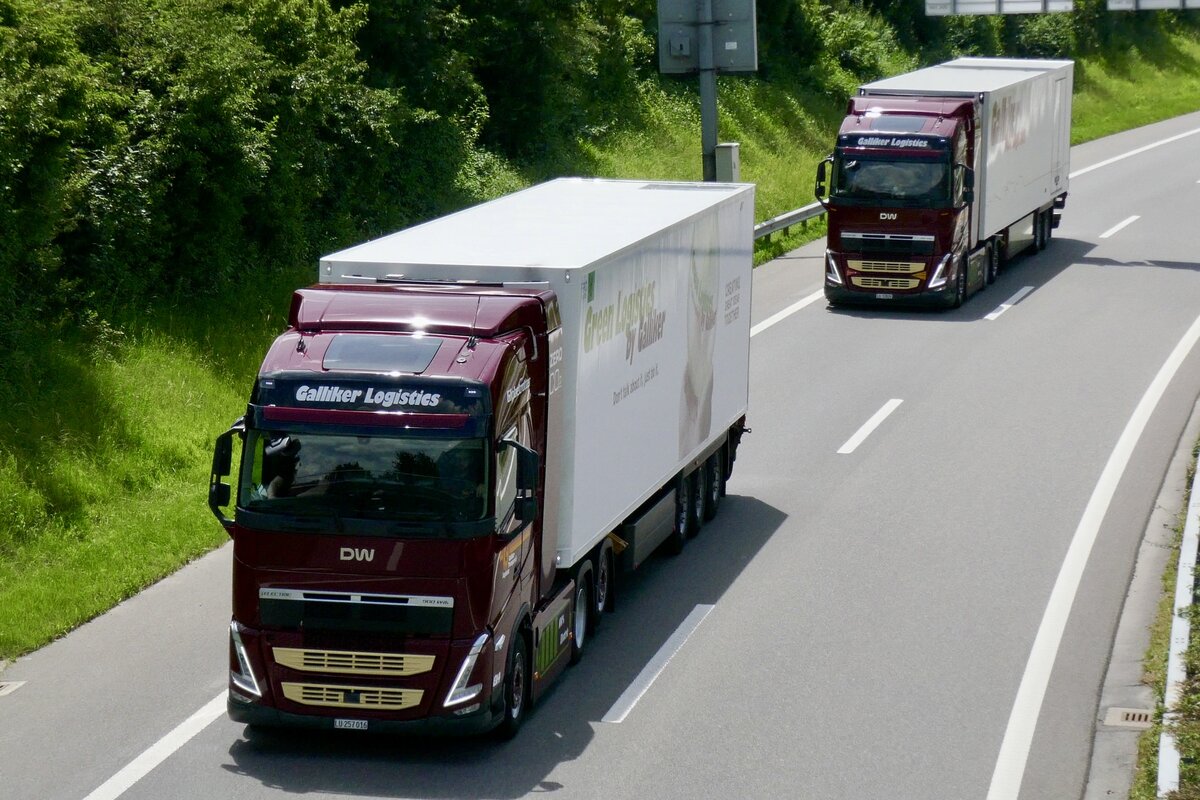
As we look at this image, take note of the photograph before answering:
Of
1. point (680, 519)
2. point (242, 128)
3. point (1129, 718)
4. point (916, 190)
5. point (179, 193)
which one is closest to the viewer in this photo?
point (1129, 718)

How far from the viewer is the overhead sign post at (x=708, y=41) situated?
27609 mm

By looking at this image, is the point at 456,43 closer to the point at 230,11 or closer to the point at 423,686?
the point at 230,11

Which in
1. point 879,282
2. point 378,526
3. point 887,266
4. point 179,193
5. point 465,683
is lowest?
point 879,282

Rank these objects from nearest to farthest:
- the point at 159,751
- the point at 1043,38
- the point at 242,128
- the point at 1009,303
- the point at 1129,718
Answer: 1. the point at 159,751
2. the point at 1129,718
3. the point at 242,128
4. the point at 1009,303
5. the point at 1043,38

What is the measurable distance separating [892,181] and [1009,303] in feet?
9.67

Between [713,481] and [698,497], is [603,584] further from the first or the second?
[713,481]

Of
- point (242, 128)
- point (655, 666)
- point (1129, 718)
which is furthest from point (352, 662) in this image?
point (242, 128)

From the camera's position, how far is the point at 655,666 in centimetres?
1288

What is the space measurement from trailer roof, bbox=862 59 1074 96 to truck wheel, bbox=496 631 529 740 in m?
17.4

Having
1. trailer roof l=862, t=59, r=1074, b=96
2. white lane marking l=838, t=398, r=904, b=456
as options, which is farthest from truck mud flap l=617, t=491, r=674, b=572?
trailer roof l=862, t=59, r=1074, b=96

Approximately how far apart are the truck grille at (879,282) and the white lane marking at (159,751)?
16.5 m

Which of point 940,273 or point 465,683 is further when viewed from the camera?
point 940,273

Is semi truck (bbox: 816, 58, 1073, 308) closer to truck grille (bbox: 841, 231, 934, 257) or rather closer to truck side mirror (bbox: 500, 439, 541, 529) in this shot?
truck grille (bbox: 841, 231, 934, 257)

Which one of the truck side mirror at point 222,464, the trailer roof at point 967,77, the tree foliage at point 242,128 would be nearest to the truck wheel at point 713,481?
the truck side mirror at point 222,464
